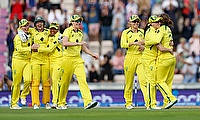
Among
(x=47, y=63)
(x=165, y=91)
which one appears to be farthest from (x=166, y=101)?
(x=47, y=63)

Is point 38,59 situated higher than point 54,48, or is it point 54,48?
point 54,48

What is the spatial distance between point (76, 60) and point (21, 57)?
1826mm

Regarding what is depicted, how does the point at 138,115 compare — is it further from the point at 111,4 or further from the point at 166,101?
the point at 111,4

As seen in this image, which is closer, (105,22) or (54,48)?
(54,48)

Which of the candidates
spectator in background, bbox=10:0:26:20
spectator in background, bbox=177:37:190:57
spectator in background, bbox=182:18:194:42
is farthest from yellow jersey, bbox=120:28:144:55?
spectator in background, bbox=10:0:26:20

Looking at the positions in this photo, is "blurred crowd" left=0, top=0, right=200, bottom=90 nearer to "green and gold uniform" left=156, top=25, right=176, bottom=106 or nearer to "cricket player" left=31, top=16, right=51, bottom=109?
"cricket player" left=31, top=16, right=51, bottom=109

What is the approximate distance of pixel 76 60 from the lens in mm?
22281

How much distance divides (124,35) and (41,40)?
7.94 ft

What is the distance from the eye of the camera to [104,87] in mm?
29609

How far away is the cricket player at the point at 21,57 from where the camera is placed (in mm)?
23016

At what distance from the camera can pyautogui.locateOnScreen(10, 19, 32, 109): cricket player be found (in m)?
23.0

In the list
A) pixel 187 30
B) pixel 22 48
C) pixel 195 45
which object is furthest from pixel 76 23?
pixel 187 30

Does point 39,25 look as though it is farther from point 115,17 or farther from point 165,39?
point 115,17

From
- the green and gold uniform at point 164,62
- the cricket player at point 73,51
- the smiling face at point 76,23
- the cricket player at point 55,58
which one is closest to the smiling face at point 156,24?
the green and gold uniform at point 164,62
